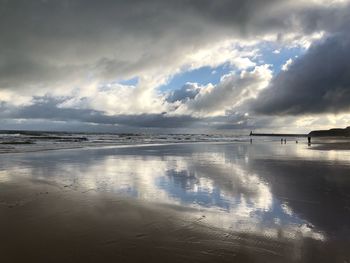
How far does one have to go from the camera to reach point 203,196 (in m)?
10.3

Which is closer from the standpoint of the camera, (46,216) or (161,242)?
(161,242)

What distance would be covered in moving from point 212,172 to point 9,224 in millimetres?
10499

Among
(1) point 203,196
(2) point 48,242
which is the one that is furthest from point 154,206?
(2) point 48,242

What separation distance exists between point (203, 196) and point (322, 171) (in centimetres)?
908

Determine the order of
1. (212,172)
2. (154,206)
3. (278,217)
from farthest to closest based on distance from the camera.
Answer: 1. (212,172)
2. (154,206)
3. (278,217)

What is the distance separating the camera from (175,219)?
25.4ft

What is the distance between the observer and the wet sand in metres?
5.62

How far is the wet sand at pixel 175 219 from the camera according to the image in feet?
18.4

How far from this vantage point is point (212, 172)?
16016 mm

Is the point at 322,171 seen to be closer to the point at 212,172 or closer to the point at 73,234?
the point at 212,172

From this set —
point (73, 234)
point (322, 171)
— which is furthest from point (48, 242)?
point (322, 171)

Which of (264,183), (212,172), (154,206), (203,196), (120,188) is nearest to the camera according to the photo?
(154,206)

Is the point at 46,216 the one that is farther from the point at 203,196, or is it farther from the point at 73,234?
the point at 203,196

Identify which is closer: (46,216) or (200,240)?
(200,240)
